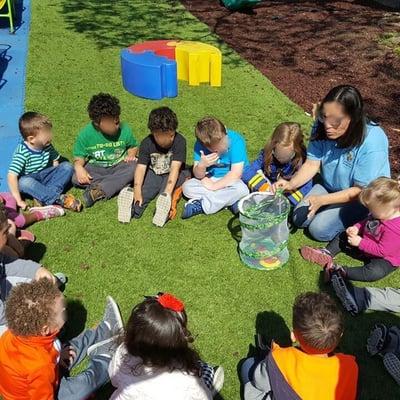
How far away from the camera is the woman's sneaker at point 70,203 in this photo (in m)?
5.04

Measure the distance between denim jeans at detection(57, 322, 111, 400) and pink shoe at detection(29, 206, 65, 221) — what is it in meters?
1.70

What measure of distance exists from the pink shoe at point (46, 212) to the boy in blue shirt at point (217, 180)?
1248 millimetres

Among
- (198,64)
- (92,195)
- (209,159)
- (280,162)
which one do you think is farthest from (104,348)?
(198,64)

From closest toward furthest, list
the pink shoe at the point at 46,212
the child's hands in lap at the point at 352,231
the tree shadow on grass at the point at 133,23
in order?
1. the child's hands in lap at the point at 352,231
2. the pink shoe at the point at 46,212
3. the tree shadow on grass at the point at 133,23

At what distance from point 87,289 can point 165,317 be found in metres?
1.65

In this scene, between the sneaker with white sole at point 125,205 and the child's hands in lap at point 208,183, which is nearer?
the sneaker with white sole at point 125,205

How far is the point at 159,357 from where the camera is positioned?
2680 millimetres

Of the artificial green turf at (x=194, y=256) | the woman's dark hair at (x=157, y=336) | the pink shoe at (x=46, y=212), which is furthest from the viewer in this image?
the pink shoe at (x=46, y=212)

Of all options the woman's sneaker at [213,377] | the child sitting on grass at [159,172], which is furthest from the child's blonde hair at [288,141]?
the woman's sneaker at [213,377]

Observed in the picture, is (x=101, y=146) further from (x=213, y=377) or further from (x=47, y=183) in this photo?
(x=213, y=377)

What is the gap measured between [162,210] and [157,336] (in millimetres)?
2302

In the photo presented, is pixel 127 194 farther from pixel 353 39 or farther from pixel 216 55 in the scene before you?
pixel 353 39

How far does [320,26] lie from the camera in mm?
10664

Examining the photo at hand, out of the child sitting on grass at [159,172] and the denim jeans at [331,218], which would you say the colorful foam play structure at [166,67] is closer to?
the child sitting on grass at [159,172]
